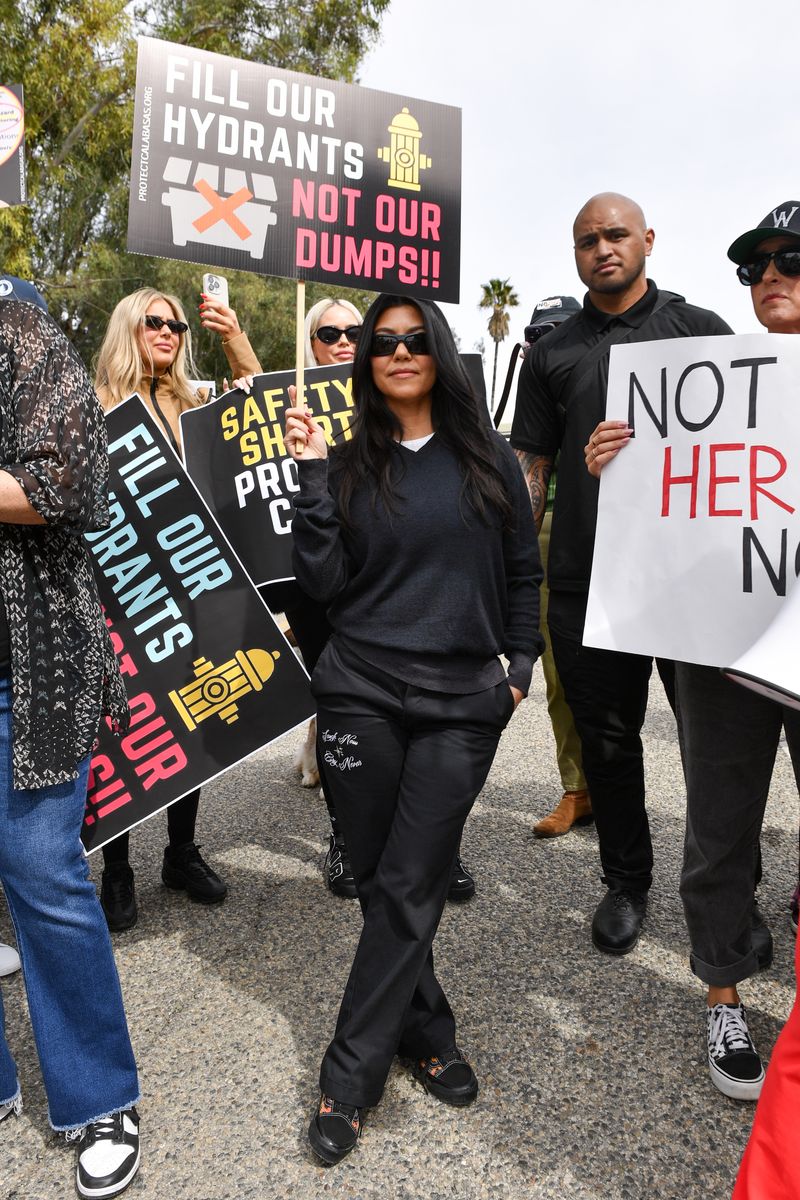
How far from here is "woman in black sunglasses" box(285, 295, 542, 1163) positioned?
6.95 feet

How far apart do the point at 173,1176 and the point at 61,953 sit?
572mm

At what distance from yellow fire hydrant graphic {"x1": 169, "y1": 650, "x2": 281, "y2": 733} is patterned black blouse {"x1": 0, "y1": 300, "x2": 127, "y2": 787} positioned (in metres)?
0.95

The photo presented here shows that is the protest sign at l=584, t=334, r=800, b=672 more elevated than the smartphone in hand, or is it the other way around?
the smartphone in hand

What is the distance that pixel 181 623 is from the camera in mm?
3035

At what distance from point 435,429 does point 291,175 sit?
937 mm

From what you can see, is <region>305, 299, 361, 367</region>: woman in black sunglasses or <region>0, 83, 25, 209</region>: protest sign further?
<region>305, 299, 361, 367</region>: woman in black sunglasses

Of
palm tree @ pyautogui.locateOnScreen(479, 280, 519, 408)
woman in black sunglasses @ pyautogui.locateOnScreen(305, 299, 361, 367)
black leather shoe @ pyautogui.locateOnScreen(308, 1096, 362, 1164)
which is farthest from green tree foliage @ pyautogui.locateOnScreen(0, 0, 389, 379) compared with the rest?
palm tree @ pyautogui.locateOnScreen(479, 280, 519, 408)

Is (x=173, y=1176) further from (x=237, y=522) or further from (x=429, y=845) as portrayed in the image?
(x=237, y=522)

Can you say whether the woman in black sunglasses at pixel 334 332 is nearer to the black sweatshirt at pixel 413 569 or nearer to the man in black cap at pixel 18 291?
the black sweatshirt at pixel 413 569

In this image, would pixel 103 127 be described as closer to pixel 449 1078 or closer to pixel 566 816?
pixel 566 816

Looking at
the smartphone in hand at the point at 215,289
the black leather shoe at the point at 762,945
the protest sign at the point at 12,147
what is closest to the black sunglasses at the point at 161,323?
the smartphone in hand at the point at 215,289

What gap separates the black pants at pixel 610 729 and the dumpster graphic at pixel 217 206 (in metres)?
1.46

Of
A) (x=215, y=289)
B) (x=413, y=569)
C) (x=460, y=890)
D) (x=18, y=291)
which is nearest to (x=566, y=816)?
(x=460, y=890)

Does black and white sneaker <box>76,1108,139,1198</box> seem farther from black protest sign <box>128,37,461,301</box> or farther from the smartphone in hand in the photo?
the smartphone in hand
